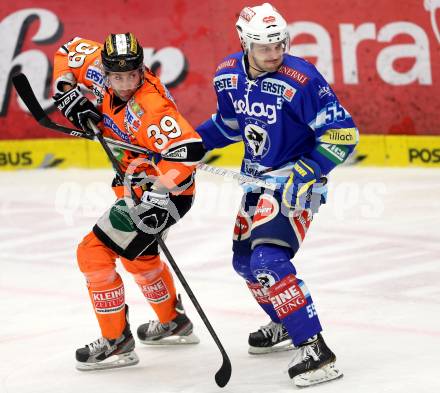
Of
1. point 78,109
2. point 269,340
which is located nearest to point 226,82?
point 78,109

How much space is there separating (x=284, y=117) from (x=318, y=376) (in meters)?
1.06

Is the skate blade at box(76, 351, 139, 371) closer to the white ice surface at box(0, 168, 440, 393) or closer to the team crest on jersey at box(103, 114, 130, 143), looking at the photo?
the white ice surface at box(0, 168, 440, 393)

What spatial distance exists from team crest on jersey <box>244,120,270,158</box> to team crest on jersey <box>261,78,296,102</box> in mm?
166

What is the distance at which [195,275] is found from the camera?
668cm

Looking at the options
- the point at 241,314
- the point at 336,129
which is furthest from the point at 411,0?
the point at 336,129

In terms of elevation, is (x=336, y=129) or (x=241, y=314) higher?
(x=336, y=129)

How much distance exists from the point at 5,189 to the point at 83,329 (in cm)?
383

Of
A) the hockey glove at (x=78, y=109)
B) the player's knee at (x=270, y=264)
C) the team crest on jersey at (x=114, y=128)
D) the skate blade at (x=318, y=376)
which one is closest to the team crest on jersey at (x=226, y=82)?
the team crest on jersey at (x=114, y=128)

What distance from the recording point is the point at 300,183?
469 centimetres

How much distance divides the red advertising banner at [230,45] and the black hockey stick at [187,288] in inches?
172

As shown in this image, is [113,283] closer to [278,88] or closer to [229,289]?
[278,88]

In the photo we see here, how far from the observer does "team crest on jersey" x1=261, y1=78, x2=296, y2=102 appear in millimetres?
4742

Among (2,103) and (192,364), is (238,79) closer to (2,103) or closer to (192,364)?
(192,364)

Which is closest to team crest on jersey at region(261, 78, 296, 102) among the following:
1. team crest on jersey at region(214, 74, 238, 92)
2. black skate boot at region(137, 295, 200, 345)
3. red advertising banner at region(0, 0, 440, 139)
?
team crest on jersey at region(214, 74, 238, 92)
